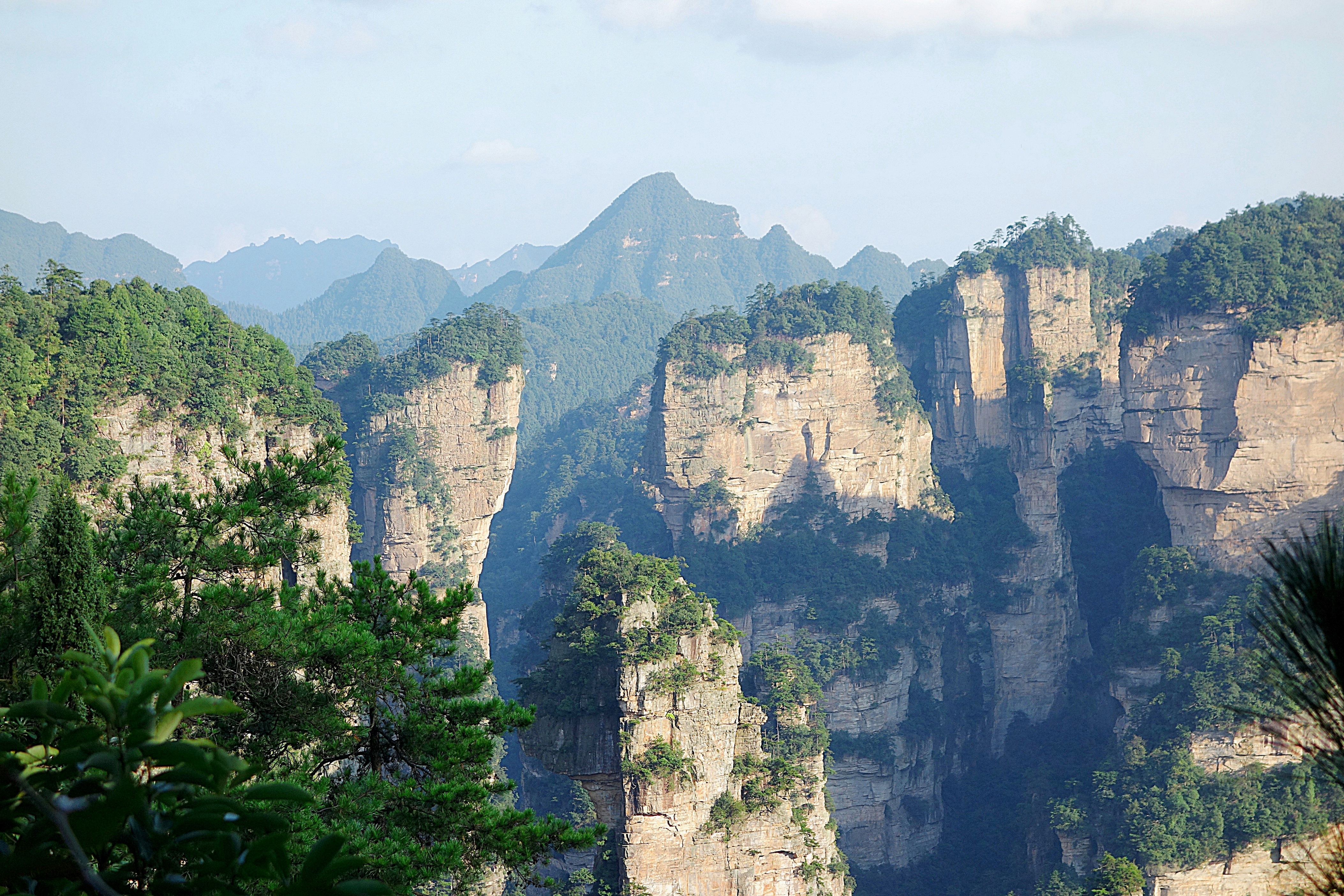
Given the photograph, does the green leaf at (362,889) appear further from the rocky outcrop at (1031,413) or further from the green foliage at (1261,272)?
the rocky outcrop at (1031,413)

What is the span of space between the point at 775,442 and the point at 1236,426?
1686 cm

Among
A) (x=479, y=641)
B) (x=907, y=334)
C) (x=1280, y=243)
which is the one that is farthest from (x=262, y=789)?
(x=907, y=334)

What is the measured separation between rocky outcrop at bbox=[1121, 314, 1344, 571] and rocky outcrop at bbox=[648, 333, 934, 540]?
33.7ft

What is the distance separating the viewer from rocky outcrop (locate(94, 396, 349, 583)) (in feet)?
70.9

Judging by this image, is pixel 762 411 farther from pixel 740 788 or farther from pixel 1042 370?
pixel 740 788

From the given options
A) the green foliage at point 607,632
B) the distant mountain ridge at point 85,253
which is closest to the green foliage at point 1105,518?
→ the green foliage at point 607,632

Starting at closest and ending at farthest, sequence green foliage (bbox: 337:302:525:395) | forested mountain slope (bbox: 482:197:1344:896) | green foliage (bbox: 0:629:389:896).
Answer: green foliage (bbox: 0:629:389:896) < forested mountain slope (bbox: 482:197:1344:896) < green foliage (bbox: 337:302:525:395)

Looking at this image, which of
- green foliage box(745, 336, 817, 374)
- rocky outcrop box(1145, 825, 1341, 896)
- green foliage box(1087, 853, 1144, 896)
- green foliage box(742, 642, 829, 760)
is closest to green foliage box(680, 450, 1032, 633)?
green foliage box(745, 336, 817, 374)

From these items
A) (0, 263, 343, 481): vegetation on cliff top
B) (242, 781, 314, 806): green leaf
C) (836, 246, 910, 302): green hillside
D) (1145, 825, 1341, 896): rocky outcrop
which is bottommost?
(1145, 825, 1341, 896): rocky outcrop

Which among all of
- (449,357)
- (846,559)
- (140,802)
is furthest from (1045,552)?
(140,802)

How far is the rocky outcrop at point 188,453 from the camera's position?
70.9 ft

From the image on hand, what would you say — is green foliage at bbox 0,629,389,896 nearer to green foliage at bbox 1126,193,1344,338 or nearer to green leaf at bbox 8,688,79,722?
green leaf at bbox 8,688,79,722

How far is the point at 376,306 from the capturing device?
151 metres

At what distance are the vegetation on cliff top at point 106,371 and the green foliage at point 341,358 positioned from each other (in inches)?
726
